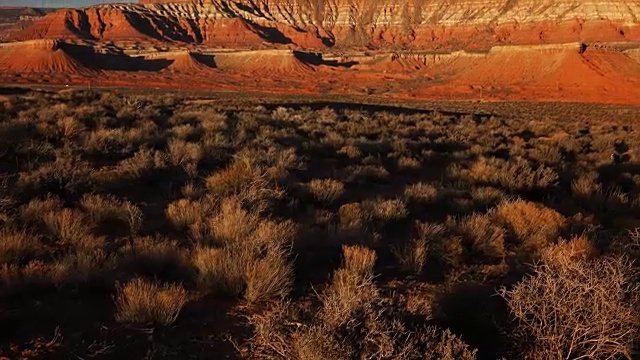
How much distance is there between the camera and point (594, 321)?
430cm

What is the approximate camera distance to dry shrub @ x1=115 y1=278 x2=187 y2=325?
455cm

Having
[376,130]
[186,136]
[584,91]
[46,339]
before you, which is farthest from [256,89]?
[46,339]

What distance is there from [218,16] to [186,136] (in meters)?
137

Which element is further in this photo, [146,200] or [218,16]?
[218,16]

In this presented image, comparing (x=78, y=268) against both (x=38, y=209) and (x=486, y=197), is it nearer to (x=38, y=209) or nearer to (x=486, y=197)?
(x=38, y=209)

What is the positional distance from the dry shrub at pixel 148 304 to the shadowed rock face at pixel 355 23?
112736mm

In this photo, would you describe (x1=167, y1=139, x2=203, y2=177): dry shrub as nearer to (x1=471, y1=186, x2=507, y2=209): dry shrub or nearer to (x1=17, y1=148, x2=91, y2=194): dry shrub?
(x1=17, y1=148, x2=91, y2=194): dry shrub

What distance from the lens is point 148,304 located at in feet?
15.1

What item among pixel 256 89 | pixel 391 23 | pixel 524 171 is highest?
pixel 391 23

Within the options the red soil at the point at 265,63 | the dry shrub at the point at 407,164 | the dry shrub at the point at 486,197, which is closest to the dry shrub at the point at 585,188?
the dry shrub at the point at 486,197

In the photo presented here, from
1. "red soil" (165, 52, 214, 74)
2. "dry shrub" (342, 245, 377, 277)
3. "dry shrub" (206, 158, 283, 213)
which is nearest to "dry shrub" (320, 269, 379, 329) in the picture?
"dry shrub" (342, 245, 377, 277)

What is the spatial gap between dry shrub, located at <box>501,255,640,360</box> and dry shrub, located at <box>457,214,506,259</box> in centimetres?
257

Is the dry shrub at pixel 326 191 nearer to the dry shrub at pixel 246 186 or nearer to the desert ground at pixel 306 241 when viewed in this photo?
the desert ground at pixel 306 241

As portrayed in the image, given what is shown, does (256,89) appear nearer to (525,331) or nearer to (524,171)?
(524,171)
